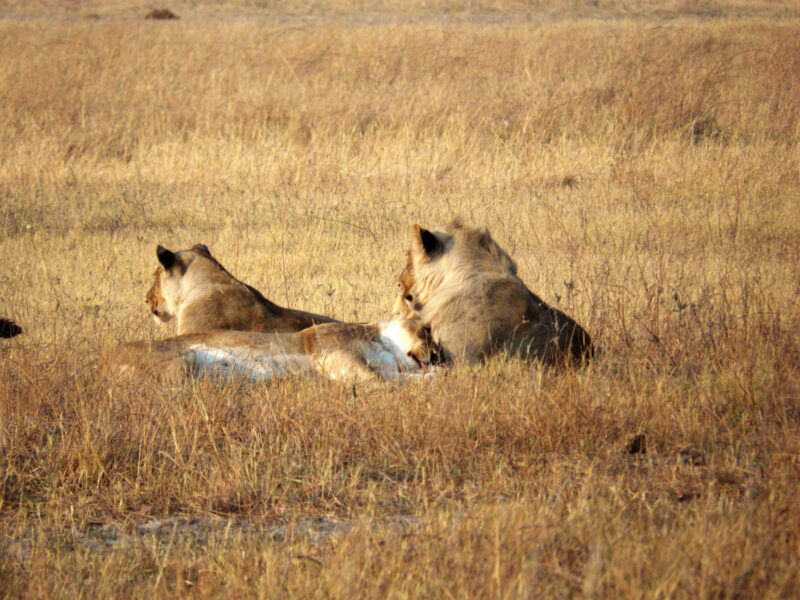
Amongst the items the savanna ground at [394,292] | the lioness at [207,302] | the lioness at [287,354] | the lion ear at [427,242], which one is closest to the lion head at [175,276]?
the lioness at [207,302]

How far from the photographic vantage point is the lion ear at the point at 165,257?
6.25 m

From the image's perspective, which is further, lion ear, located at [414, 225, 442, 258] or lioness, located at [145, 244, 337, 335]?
lioness, located at [145, 244, 337, 335]

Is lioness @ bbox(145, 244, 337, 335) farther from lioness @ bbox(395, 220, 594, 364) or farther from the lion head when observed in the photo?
lioness @ bbox(395, 220, 594, 364)

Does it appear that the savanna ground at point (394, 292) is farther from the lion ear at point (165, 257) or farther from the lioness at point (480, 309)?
the lion ear at point (165, 257)

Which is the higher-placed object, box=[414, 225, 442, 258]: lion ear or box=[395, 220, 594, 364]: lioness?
box=[414, 225, 442, 258]: lion ear

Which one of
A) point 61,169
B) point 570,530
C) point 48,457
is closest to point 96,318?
point 48,457

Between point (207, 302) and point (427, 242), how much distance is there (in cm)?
174

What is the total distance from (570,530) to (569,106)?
12.2m

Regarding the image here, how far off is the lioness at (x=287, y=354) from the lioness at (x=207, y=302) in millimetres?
544

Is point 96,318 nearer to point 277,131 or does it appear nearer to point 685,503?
point 685,503

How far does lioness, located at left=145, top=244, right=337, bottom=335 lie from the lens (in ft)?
19.7

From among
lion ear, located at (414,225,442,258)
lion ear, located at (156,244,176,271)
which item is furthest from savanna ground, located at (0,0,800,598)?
lion ear, located at (414,225,442,258)

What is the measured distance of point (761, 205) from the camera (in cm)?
954

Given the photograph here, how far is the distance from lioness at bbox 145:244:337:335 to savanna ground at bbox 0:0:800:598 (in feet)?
1.04
